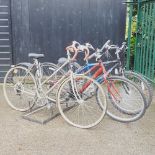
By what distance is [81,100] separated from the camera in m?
4.74

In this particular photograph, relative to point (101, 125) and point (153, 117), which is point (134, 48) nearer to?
point (153, 117)

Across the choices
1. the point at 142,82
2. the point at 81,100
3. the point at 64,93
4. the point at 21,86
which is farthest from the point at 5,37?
the point at 142,82

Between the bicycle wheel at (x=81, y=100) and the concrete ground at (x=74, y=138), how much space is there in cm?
17

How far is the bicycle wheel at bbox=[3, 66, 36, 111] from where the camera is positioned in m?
5.27

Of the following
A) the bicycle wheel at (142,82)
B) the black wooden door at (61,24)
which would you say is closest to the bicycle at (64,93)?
the bicycle wheel at (142,82)

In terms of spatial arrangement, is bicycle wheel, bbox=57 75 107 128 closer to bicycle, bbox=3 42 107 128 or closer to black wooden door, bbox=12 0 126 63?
bicycle, bbox=3 42 107 128

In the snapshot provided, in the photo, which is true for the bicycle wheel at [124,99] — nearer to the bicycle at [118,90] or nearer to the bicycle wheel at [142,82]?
the bicycle at [118,90]

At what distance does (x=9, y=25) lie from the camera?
6.80m

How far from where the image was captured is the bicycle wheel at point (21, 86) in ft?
17.3

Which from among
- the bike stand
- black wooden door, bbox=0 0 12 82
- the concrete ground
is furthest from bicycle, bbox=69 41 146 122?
black wooden door, bbox=0 0 12 82

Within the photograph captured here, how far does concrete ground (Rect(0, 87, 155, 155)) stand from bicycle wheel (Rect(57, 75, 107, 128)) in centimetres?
17

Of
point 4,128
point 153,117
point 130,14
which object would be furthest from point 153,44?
point 4,128

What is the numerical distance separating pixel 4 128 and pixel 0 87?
2294 mm

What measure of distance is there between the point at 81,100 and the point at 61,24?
2693 mm
